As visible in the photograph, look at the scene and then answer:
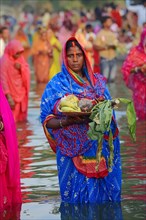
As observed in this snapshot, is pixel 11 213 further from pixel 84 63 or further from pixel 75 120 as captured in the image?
pixel 84 63

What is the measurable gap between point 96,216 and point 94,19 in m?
39.5

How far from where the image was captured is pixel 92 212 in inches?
373

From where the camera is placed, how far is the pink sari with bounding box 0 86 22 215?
9828 millimetres

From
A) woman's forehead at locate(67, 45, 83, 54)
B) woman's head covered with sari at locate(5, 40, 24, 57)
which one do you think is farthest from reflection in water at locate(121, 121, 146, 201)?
woman's head covered with sari at locate(5, 40, 24, 57)

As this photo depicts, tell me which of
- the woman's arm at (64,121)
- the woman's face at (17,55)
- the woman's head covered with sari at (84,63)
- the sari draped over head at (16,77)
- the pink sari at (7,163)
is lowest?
the sari draped over head at (16,77)

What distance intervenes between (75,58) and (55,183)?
2226mm

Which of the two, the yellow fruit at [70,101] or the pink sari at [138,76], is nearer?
the yellow fruit at [70,101]

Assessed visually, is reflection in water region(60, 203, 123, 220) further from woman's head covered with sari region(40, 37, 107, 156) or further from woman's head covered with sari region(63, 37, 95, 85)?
woman's head covered with sari region(63, 37, 95, 85)

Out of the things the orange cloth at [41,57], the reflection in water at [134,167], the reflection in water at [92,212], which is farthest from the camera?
the orange cloth at [41,57]

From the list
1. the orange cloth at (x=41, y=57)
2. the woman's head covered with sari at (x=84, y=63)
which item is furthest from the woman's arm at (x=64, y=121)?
the orange cloth at (x=41, y=57)

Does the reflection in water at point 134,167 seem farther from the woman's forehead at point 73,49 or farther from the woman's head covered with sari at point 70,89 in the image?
the woman's forehead at point 73,49

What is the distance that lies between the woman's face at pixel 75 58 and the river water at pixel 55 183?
4.24 feet

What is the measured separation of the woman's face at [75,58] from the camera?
31.5 ft

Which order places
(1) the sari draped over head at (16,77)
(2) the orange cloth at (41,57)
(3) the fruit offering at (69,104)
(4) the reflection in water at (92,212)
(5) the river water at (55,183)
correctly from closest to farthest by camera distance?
(3) the fruit offering at (69,104), (4) the reflection in water at (92,212), (5) the river water at (55,183), (1) the sari draped over head at (16,77), (2) the orange cloth at (41,57)
